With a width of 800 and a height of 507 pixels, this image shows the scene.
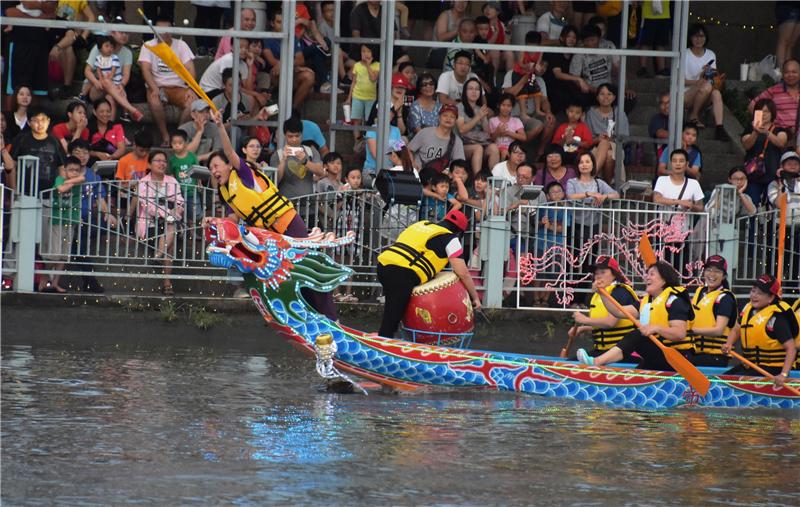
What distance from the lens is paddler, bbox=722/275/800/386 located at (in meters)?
12.8

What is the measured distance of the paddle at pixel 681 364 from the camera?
40.6 feet

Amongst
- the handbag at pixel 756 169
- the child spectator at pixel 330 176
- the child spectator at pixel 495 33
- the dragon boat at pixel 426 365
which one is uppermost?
the child spectator at pixel 495 33

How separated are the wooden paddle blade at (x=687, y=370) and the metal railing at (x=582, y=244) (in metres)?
3.70

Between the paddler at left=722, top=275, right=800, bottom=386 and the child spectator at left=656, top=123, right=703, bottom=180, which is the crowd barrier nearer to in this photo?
the child spectator at left=656, top=123, right=703, bottom=180

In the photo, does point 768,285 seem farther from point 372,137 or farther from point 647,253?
point 372,137

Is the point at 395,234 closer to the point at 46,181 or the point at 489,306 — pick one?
the point at 489,306

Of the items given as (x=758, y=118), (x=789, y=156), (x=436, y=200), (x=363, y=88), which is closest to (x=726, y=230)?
(x=789, y=156)

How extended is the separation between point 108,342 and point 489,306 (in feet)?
13.4

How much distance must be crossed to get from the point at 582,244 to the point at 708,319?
3111 millimetres

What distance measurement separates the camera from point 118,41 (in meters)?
18.8

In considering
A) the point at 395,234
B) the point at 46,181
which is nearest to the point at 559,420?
the point at 395,234

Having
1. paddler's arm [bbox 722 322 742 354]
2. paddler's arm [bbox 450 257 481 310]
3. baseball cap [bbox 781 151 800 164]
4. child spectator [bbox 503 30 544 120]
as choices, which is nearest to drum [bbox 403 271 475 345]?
paddler's arm [bbox 450 257 481 310]

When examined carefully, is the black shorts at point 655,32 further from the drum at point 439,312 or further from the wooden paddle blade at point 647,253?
the drum at point 439,312

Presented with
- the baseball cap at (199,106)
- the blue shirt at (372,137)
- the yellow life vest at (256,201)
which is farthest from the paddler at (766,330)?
the baseball cap at (199,106)
